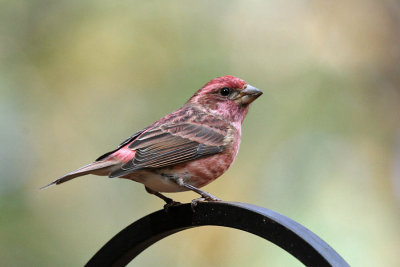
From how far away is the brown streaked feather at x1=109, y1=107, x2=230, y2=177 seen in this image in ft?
9.34

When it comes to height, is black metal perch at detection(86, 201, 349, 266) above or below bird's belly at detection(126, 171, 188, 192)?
below

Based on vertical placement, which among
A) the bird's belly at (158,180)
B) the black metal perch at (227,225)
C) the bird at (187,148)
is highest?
the bird at (187,148)

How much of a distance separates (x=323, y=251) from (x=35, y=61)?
11.4 ft

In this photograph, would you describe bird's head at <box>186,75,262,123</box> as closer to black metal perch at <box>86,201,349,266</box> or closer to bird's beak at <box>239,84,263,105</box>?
bird's beak at <box>239,84,263,105</box>

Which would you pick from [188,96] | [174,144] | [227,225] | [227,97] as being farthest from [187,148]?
[188,96]

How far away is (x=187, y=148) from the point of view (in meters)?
3.07

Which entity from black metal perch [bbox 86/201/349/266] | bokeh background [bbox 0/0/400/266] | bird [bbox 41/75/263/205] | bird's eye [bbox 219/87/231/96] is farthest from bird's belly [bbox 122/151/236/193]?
bokeh background [bbox 0/0/400/266]

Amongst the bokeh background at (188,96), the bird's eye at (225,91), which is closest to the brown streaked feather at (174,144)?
the bird's eye at (225,91)

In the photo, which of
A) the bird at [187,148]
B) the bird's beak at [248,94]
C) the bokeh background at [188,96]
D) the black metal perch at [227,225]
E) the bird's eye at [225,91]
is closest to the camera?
the black metal perch at [227,225]

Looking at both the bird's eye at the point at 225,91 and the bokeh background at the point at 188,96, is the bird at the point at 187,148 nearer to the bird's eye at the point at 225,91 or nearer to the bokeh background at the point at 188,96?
the bird's eye at the point at 225,91

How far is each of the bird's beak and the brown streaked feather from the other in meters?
0.15

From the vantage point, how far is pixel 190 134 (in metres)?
3.21

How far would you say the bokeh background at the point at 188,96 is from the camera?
14.5 ft

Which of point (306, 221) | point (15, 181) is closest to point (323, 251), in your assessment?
point (306, 221)
